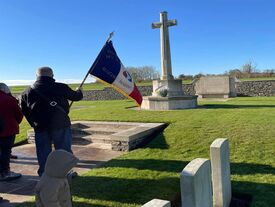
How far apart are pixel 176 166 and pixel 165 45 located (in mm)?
9158

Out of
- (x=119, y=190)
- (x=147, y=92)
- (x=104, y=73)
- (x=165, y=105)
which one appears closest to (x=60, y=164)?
(x=119, y=190)

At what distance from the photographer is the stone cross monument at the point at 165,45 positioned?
13984mm

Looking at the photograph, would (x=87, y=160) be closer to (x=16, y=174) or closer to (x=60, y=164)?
(x=16, y=174)

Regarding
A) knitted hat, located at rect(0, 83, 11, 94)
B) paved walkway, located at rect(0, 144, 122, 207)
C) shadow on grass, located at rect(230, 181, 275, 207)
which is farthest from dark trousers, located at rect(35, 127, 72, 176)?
shadow on grass, located at rect(230, 181, 275, 207)

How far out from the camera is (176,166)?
5.68 meters

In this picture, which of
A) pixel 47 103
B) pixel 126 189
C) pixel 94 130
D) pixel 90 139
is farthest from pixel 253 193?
pixel 94 130

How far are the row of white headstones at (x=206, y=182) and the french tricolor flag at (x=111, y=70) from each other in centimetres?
275

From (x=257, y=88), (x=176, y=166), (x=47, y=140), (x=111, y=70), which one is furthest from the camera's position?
(x=257, y=88)

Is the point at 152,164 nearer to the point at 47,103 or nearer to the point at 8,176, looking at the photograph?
the point at 47,103

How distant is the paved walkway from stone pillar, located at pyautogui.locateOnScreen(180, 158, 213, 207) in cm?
246

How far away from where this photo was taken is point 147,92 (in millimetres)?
28391

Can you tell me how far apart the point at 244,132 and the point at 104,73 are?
348cm

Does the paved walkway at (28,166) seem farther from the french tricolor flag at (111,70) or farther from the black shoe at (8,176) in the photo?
the french tricolor flag at (111,70)

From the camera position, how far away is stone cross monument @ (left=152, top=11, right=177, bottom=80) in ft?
45.9
